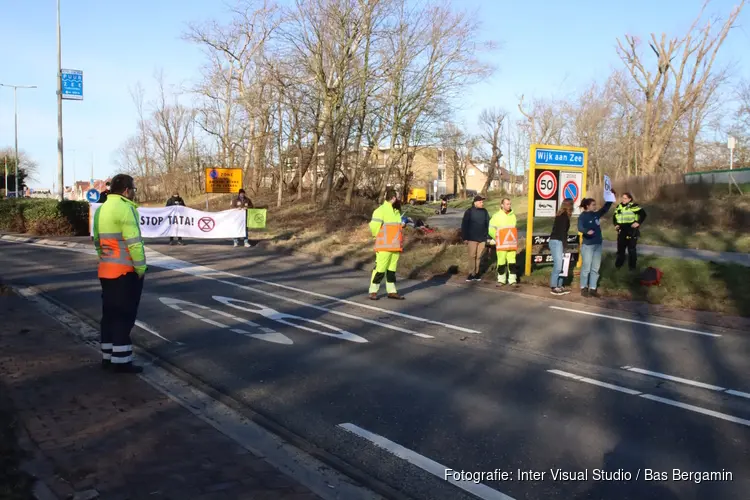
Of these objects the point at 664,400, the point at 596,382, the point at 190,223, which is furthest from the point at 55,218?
the point at 664,400

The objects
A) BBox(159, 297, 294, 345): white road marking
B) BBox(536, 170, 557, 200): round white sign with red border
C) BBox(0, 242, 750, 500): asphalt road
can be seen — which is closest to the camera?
BBox(0, 242, 750, 500): asphalt road

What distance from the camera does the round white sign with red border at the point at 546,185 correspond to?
51.2 feet

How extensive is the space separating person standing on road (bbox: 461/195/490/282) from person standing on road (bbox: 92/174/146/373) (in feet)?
31.1

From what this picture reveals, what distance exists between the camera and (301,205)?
120ft

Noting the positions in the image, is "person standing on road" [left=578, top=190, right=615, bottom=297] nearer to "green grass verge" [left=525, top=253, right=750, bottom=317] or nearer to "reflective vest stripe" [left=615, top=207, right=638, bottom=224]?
"green grass verge" [left=525, top=253, right=750, bottom=317]

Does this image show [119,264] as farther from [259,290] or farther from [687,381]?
[259,290]

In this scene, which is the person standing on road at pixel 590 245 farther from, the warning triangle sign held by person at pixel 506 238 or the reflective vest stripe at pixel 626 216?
the reflective vest stripe at pixel 626 216

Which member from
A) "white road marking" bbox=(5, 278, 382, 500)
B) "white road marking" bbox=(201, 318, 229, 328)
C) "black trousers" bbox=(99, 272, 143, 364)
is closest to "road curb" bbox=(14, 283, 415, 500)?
"white road marking" bbox=(5, 278, 382, 500)

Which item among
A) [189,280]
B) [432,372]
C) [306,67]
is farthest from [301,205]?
[432,372]

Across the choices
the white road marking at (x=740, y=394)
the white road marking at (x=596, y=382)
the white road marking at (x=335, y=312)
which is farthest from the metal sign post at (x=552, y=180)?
the white road marking at (x=740, y=394)

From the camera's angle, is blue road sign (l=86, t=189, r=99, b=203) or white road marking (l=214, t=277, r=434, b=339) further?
blue road sign (l=86, t=189, r=99, b=203)

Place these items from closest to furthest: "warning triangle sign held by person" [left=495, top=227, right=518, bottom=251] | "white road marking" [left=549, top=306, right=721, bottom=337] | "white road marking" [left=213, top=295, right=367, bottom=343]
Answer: "white road marking" [left=213, top=295, right=367, bottom=343] → "white road marking" [left=549, top=306, right=721, bottom=337] → "warning triangle sign held by person" [left=495, top=227, right=518, bottom=251]

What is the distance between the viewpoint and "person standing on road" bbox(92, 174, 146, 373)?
6.95m

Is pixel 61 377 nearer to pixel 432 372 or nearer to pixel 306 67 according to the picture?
pixel 432 372
